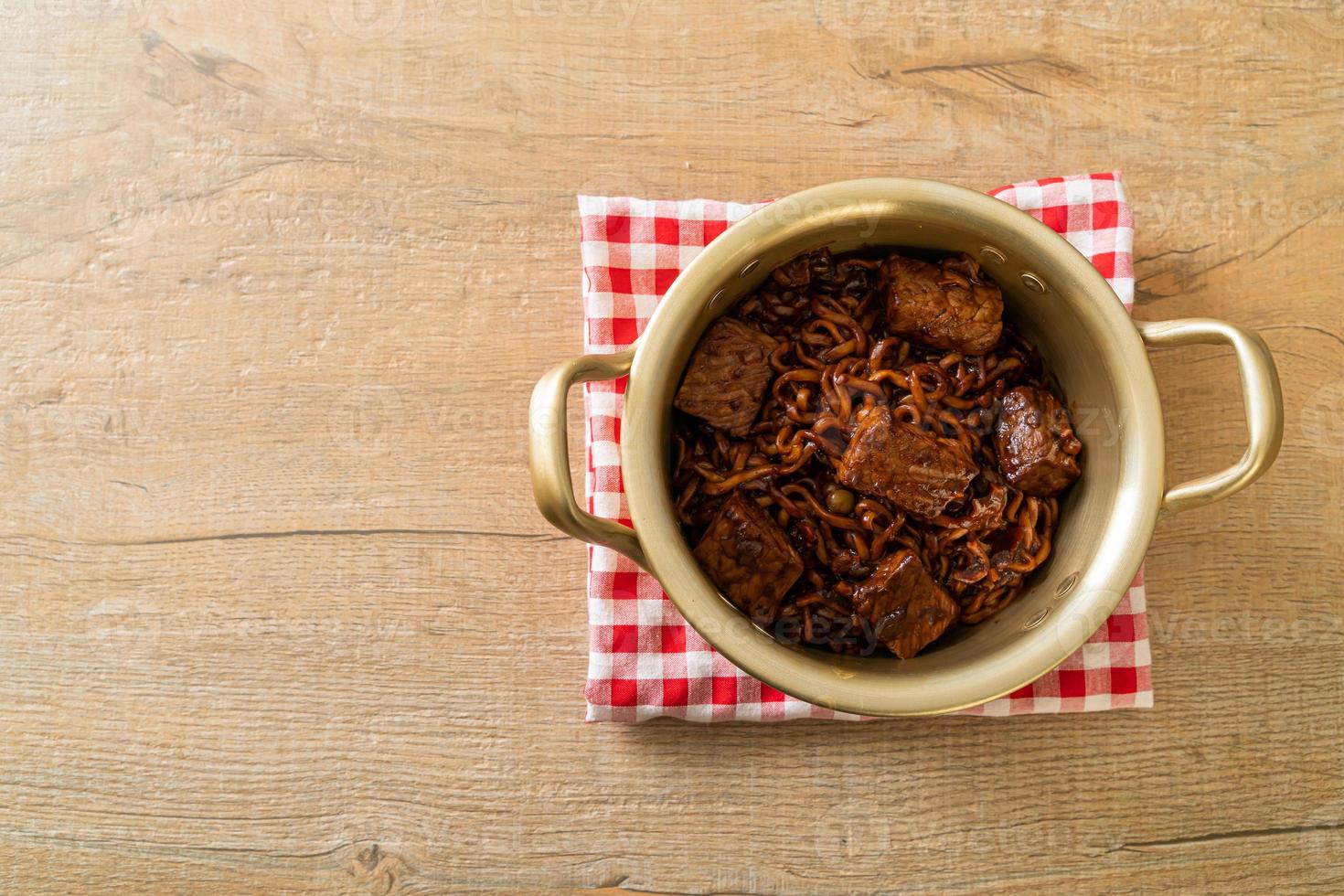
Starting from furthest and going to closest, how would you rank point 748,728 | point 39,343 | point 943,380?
point 39,343 < point 748,728 < point 943,380

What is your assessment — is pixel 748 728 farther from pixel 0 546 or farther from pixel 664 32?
pixel 0 546

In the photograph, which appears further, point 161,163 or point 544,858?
point 161,163

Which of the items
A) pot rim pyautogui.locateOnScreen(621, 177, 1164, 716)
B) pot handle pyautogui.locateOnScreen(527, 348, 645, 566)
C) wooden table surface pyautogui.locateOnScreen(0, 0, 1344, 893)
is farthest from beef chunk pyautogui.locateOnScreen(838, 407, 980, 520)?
wooden table surface pyautogui.locateOnScreen(0, 0, 1344, 893)

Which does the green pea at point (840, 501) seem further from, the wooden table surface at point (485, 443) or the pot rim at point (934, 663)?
the wooden table surface at point (485, 443)

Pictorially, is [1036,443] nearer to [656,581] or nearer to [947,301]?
[947,301]

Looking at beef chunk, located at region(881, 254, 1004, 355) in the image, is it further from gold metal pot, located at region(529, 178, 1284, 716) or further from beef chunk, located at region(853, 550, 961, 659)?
beef chunk, located at region(853, 550, 961, 659)

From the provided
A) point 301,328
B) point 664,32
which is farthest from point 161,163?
point 664,32
